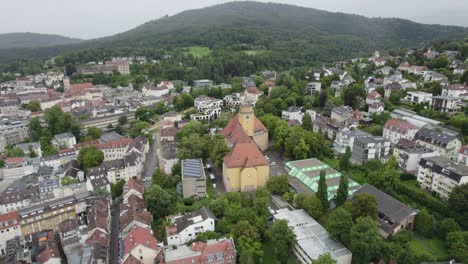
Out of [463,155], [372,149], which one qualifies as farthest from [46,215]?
[463,155]

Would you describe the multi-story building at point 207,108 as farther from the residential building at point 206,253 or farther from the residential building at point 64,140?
the residential building at point 206,253

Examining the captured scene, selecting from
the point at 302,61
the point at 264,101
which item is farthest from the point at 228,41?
the point at 264,101

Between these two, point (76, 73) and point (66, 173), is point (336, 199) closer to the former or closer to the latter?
point (66, 173)

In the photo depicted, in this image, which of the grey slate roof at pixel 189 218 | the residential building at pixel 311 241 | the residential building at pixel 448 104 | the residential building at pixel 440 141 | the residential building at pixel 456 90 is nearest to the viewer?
the residential building at pixel 311 241

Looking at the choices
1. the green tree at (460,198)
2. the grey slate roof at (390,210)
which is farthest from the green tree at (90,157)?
the green tree at (460,198)

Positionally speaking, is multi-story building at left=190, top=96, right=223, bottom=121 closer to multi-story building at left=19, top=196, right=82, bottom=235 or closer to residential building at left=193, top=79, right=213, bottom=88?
residential building at left=193, top=79, right=213, bottom=88

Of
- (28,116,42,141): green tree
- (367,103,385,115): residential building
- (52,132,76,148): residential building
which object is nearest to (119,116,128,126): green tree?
(52,132,76,148): residential building
